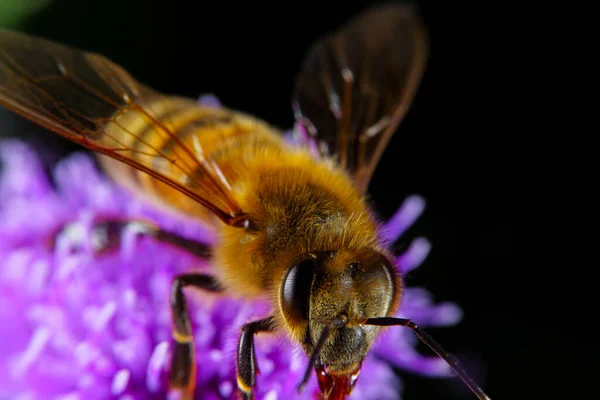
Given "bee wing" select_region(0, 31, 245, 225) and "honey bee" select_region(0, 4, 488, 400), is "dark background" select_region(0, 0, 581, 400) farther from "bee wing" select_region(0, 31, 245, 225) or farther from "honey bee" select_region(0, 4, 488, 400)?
"bee wing" select_region(0, 31, 245, 225)

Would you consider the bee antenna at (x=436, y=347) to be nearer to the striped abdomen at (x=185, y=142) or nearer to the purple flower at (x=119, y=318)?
the purple flower at (x=119, y=318)

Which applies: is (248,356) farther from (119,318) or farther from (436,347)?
(119,318)

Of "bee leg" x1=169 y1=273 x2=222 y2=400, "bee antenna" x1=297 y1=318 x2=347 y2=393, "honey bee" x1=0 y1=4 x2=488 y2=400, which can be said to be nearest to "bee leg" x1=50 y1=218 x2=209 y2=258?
"honey bee" x1=0 y1=4 x2=488 y2=400

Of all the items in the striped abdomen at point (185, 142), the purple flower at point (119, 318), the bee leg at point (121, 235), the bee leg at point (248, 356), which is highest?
the striped abdomen at point (185, 142)

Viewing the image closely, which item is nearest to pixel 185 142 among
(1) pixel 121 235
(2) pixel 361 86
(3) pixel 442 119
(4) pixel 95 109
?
(4) pixel 95 109

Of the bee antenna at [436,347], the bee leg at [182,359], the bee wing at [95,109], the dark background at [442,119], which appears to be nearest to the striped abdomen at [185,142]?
the bee wing at [95,109]

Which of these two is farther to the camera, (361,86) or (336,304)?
(361,86)
